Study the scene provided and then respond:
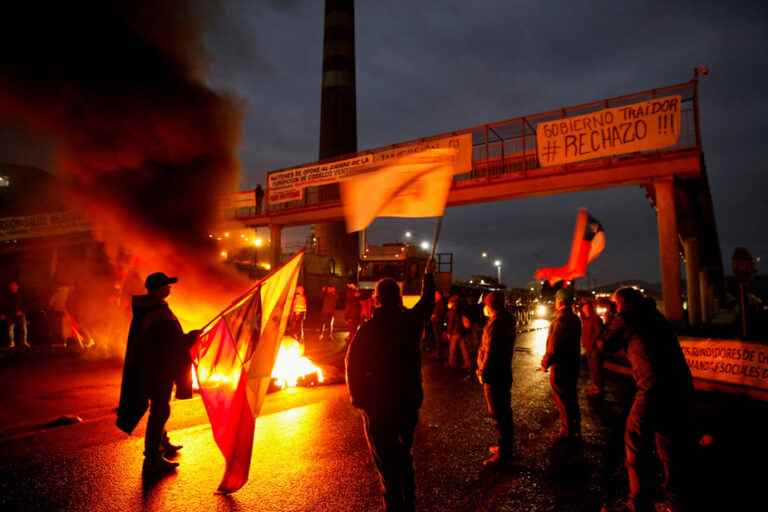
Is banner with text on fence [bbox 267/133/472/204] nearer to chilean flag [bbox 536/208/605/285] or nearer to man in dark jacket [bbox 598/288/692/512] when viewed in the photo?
chilean flag [bbox 536/208/605/285]

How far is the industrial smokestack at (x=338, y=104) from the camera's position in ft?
106

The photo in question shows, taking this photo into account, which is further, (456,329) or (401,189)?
(456,329)

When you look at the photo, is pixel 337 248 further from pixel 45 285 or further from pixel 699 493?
pixel 699 493

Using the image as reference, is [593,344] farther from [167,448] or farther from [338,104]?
[338,104]

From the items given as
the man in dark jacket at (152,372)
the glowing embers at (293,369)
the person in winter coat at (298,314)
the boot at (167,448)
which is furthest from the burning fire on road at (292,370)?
the person in winter coat at (298,314)

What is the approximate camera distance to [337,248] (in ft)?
107

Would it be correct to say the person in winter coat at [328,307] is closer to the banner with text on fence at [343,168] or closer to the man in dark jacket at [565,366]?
the banner with text on fence at [343,168]

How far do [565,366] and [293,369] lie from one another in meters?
4.52

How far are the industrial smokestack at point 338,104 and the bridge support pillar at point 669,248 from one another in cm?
2154

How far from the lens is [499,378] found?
448 centimetres

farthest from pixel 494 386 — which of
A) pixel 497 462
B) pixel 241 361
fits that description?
pixel 241 361

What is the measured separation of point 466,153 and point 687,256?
13780mm

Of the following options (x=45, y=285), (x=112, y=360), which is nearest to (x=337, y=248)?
(x=45, y=285)

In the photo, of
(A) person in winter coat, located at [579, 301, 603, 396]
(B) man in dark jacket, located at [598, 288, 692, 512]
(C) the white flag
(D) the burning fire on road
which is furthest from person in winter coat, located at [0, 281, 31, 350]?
(B) man in dark jacket, located at [598, 288, 692, 512]
